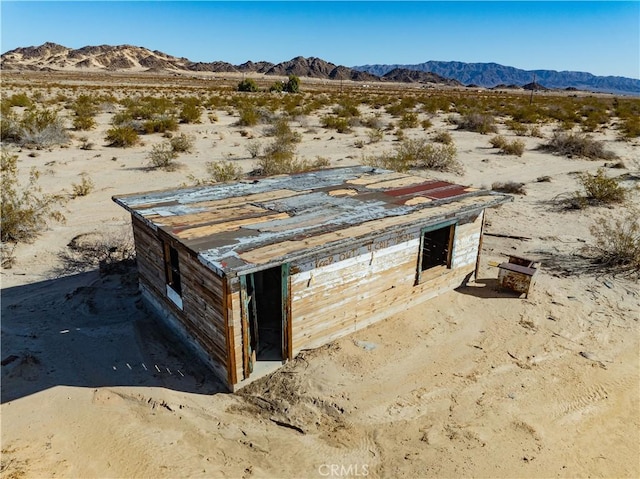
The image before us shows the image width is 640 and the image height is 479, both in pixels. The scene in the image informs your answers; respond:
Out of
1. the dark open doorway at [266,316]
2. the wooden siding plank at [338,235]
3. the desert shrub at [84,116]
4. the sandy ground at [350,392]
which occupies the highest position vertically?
the desert shrub at [84,116]

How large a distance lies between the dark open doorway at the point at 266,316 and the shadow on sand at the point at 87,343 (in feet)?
2.62

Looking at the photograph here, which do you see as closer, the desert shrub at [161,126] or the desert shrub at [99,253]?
the desert shrub at [99,253]

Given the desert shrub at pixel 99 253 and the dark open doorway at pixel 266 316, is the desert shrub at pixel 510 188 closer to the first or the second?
the dark open doorway at pixel 266 316

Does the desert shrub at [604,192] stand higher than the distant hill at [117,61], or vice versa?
the distant hill at [117,61]

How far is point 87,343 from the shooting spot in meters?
6.94

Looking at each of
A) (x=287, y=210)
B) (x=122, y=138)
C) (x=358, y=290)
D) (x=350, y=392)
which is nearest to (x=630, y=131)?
(x=358, y=290)

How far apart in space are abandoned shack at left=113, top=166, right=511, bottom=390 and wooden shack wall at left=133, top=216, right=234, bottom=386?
2 centimetres

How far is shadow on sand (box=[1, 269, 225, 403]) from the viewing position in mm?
6109

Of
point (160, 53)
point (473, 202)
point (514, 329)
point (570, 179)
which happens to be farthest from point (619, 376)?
A: point (160, 53)

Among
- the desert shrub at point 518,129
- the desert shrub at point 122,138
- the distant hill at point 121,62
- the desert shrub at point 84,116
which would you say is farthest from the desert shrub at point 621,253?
the distant hill at point 121,62

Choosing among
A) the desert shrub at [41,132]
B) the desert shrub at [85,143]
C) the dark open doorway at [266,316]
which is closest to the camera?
the dark open doorway at [266,316]

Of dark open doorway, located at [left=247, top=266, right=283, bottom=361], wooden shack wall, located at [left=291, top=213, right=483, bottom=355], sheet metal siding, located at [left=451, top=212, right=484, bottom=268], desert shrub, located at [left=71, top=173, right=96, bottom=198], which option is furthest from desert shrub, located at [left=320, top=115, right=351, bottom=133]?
dark open doorway, located at [left=247, top=266, right=283, bottom=361]

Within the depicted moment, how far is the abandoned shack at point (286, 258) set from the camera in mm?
5590

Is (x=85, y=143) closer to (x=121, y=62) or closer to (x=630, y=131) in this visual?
(x=630, y=131)
